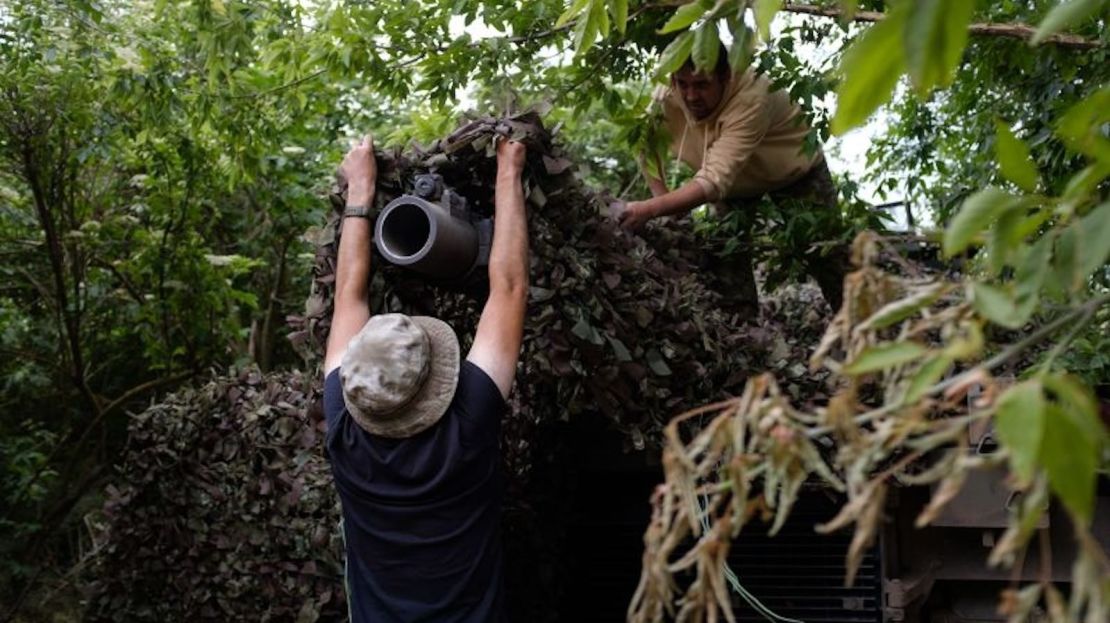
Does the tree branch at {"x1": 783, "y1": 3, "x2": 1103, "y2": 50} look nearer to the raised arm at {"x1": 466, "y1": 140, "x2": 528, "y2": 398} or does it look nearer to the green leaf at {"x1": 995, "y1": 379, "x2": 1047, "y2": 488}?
the raised arm at {"x1": 466, "y1": 140, "x2": 528, "y2": 398}

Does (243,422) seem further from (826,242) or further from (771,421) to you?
(771,421)

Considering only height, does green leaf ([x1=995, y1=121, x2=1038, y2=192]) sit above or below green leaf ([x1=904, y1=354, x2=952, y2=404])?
above

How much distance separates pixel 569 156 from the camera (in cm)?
401

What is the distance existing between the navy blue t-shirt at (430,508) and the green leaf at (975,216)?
2.17 metres

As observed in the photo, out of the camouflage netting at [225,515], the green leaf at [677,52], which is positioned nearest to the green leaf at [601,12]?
the green leaf at [677,52]

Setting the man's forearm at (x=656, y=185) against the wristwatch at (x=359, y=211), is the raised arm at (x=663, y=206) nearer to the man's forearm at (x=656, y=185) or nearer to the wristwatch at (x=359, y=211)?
the man's forearm at (x=656, y=185)

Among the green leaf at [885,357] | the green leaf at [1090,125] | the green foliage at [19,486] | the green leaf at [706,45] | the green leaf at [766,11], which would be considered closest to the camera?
the green leaf at [885,357]

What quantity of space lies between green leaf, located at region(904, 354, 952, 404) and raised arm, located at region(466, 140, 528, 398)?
224 cm

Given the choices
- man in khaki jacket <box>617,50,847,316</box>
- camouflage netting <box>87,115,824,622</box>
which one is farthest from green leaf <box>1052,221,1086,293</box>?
man in khaki jacket <box>617,50,847,316</box>

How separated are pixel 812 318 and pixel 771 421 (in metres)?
5.63

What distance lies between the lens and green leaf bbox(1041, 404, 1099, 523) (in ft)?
4.19

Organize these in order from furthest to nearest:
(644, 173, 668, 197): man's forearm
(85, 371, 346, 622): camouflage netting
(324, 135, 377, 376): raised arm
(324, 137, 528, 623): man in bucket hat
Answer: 1. (644, 173, 668, 197): man's forearm
2. (85, 371, 346, 622): camouflage netting
3. (324, 135, 377, 376): raised arm
4. (324, 137, 528, 623): man in bucket hat

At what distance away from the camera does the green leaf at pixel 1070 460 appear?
1276 mm

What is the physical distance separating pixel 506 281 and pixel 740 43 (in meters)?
1.27
